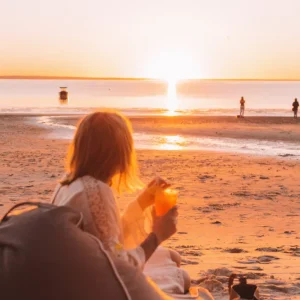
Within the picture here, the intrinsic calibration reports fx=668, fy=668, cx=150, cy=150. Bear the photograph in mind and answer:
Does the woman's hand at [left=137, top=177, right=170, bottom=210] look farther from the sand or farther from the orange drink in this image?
the sand

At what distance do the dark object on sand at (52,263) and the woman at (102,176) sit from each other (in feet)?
1.27

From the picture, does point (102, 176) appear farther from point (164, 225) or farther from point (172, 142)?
point (172, 142)

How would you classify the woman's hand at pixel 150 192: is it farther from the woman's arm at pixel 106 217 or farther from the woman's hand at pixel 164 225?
the woman's arm at pixel 106 217

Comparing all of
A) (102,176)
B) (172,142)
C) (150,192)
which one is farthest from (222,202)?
(172,142)

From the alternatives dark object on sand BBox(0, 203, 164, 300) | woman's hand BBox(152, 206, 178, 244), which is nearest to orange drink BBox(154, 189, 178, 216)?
woman's hand BBox(152, 206, 178, 244)

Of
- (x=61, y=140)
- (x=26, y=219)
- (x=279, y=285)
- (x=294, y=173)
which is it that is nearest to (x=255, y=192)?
(x=294, y=173)

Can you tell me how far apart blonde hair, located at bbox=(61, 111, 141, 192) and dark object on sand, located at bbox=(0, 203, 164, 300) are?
59 cm

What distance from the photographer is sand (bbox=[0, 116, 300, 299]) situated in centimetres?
642

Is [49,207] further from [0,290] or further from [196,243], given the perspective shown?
[196,243]

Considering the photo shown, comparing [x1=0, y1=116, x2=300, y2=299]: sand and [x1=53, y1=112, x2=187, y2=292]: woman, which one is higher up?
[x1=53, y1=112, x2=187, y2=292]: woman

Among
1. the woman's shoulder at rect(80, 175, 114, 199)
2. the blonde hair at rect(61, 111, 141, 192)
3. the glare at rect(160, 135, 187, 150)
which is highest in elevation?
the blonde hair at rect(61, 111, 141, 192)

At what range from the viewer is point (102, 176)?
147 inches

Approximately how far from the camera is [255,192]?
11.1 m

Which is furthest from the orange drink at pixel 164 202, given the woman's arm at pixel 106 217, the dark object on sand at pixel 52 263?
the dark object on sand at pixel 52 263
